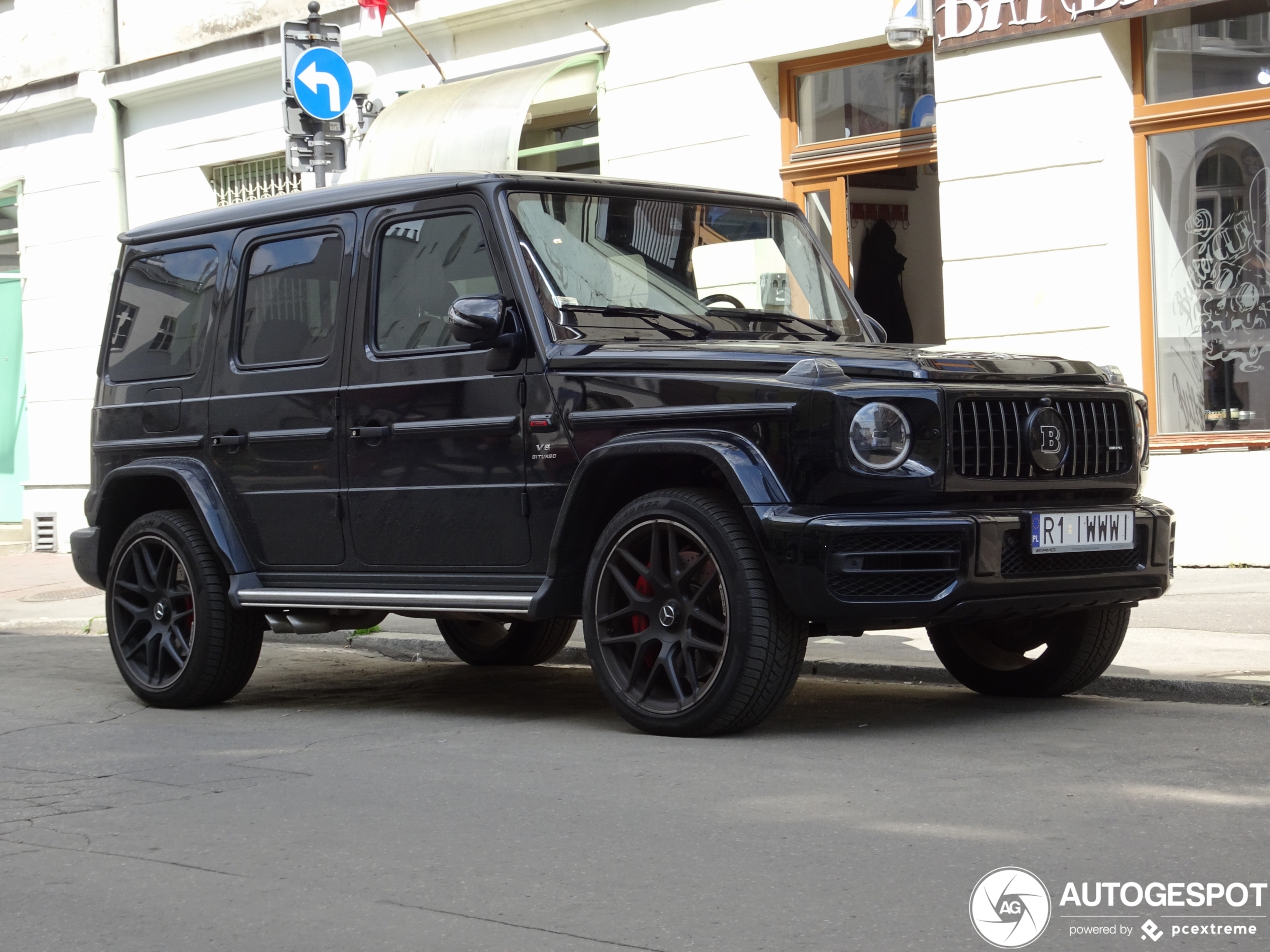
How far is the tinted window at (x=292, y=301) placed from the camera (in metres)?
7.46

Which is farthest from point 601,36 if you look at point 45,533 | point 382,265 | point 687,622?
point 687,622

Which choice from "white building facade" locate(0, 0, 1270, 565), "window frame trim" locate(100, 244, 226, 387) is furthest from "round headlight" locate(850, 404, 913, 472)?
"white building facade" locate(0, 0, 1270, 565)

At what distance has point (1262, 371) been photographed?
1182cm

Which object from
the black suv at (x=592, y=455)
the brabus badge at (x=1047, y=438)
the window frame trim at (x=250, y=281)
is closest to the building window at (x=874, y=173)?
the black suv at (x=592, y=455)

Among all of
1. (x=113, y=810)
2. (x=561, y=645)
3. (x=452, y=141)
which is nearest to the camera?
(x=113, y=810)

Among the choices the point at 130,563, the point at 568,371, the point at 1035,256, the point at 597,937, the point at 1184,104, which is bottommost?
the point at 597,937

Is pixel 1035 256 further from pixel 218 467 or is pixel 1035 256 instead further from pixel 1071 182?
pixel 218 467

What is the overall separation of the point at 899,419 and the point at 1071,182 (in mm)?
6870

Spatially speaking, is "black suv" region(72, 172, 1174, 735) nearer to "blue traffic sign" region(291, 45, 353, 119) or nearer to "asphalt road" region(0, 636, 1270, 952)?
"asphalt road" region(0, 636, 1270, 952)

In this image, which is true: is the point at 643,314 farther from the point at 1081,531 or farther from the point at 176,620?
the point at 176,620

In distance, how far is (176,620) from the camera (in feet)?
25.9

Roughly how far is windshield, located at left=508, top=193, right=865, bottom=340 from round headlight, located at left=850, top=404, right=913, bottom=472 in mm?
1150

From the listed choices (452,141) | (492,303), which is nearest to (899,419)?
(492,303)

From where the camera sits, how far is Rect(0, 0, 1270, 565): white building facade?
11.9 meters
